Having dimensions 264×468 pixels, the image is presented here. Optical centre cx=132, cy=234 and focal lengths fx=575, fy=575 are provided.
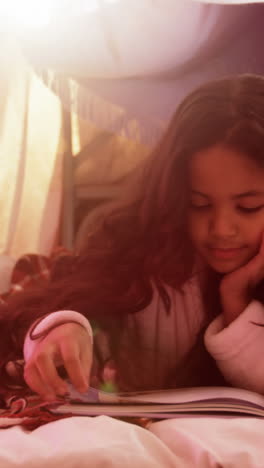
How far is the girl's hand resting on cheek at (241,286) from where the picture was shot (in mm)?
677

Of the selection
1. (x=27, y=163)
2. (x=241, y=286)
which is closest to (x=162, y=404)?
(x=241, y=286)

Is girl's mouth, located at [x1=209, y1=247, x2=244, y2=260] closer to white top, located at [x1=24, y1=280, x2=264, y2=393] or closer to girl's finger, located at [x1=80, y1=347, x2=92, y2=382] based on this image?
white top, located at [x1=24, y1=280, x2=264, y2=393]

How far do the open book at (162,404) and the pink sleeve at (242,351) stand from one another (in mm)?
60

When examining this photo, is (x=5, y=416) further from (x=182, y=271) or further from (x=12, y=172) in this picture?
(x=12, y=172)

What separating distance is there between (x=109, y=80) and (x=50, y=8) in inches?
4.9

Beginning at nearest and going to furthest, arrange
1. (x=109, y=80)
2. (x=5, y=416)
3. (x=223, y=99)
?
(x=5, y=416)
(x=223, y=99)
(x=109, y=80)

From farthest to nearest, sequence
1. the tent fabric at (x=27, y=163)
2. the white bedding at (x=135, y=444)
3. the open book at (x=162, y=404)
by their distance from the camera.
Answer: the tent fabric at (x=27, y=163), the open book at (x=162, y=404), the white bedding at (x=135, y=444)

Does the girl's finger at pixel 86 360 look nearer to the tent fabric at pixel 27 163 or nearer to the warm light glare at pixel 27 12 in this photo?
the tent fabric at pixel 27 163

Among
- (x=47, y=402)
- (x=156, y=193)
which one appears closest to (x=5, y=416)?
(x=47, y=402)

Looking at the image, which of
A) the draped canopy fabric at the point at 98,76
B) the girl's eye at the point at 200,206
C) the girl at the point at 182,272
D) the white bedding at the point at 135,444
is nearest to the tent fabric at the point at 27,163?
the draped canopy fabric at the point at 98,76

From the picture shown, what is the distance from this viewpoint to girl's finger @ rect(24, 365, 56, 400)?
54 centimetres

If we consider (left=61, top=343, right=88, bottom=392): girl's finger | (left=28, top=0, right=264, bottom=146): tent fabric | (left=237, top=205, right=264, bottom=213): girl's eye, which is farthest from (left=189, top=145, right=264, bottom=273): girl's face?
(left=61, top=343, right=88, bottom=392): girl's finger

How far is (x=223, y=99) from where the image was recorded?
0.66 m

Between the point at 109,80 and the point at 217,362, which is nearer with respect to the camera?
the point at 217,362
